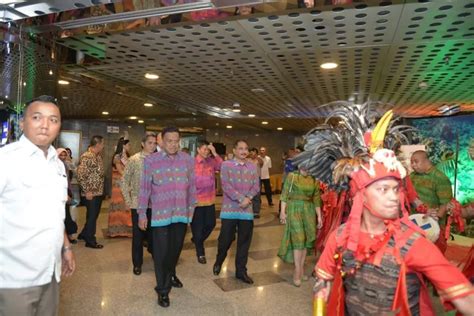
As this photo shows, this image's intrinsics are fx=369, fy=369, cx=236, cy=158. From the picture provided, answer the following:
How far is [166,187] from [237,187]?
104cm

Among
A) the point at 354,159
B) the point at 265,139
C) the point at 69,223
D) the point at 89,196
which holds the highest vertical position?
the point at 265,139

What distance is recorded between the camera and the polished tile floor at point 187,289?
12.0 ft

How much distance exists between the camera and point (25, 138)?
6.67ft

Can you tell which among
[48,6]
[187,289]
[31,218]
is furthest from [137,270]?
[48,6]

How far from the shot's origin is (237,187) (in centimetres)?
462

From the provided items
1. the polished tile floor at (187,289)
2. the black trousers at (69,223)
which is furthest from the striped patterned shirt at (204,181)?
the black trousers at (69,223)

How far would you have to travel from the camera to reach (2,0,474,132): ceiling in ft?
7.37

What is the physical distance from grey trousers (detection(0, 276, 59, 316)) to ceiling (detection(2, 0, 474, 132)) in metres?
1.42

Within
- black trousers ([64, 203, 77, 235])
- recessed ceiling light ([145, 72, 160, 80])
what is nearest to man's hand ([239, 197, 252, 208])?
recessed ceiling light ([145, 72, 160, 80])

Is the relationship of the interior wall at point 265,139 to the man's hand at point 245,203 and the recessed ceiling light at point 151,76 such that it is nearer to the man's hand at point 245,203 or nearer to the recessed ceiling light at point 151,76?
the man's hand at point 245,203

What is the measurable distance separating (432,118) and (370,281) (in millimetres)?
7059

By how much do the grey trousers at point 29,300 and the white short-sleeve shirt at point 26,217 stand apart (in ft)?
0.12

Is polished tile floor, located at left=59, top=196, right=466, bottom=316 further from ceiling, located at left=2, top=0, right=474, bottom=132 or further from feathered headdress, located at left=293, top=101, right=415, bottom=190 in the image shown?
ceiling, located at left=2, top=0, right=474, bottom=132

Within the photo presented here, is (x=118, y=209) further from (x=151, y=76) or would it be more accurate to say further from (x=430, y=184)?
(x=430, y=184)
